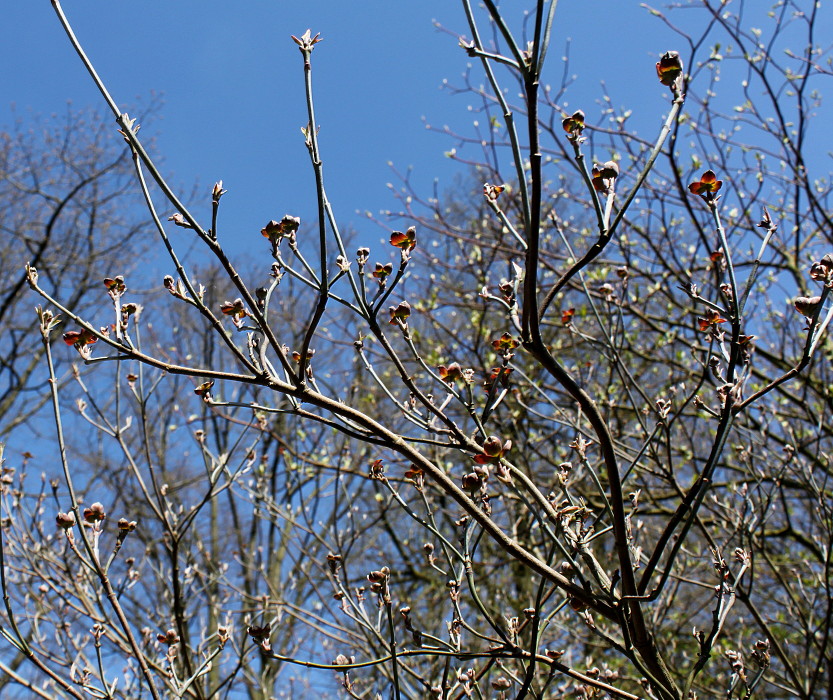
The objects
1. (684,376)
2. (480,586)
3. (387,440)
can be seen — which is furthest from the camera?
(480,586)

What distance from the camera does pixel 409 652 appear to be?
1590mm

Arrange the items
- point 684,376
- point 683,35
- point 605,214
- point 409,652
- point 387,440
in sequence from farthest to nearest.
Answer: point 684,376, point 683,35, point 409,652, point 387,440, point 605,214

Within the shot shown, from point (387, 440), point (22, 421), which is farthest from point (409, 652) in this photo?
point (22, 421)

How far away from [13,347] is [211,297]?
277 cm

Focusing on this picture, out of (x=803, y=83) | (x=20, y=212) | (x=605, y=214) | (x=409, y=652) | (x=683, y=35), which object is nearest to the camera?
(x=605, y=214)

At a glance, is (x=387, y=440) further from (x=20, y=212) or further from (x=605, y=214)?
(x=20, y=212)

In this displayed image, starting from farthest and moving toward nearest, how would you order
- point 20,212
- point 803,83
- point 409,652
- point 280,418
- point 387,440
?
point 280,418, point 20,212, point 803,83, point 409,652, point 387,440

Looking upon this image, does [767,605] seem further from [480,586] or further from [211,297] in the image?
[211,297]

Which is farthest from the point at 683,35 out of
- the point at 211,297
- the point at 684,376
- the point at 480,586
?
the point at 211,297

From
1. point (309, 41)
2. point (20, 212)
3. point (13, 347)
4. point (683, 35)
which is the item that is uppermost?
point (683, 35)

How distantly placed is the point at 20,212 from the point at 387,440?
975cm

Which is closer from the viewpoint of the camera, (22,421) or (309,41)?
(309,41)

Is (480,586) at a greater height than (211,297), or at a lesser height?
lesser

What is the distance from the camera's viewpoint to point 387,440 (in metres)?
1.40
